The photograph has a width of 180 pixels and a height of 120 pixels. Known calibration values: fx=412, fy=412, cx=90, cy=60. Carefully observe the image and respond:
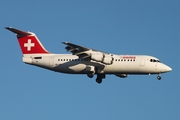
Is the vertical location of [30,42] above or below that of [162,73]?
above

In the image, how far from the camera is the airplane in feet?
149

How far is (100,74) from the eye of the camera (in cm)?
4819

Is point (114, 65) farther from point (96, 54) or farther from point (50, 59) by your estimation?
point (50, 59)

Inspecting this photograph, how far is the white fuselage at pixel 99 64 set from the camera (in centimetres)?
4538

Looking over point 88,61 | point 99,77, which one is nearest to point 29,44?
point 88,61

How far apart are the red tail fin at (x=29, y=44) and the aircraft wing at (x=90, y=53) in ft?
17.0

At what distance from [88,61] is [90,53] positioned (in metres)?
1.21

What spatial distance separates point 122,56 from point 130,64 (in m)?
1.62

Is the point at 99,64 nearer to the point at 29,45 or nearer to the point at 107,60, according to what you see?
the point at 107,60

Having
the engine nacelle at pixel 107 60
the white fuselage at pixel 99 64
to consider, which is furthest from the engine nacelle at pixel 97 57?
the white fuselage at pixel 99 64

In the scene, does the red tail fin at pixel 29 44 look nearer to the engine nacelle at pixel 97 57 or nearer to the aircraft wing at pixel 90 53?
the aircraft wing at pixel 90 53

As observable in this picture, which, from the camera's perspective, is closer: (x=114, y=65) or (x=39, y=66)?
(x=114, y=65)

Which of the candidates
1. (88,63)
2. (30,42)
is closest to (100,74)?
(88,63)

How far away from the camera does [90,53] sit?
46.1 meters
